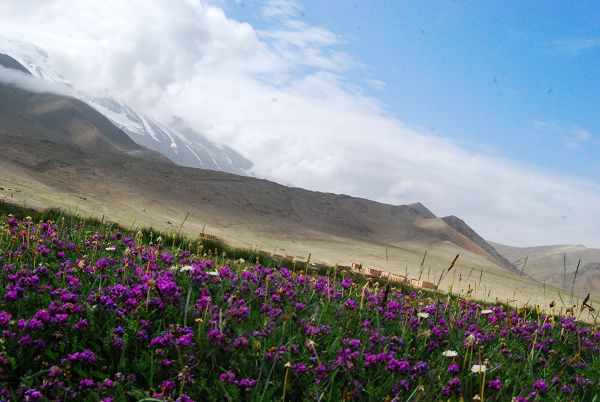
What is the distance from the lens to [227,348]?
4008 millimetres

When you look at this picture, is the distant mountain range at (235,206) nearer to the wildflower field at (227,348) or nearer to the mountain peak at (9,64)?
the wildflower field at (227,348)

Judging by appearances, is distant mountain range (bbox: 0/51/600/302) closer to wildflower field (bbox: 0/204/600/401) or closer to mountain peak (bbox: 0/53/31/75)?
wildflower field (bbox: 0/204/600/401)

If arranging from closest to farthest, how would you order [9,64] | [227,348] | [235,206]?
1. [227,348]
2. [235,206]
3. [9,64]

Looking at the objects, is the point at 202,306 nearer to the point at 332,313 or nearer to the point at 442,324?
the point at 332,313

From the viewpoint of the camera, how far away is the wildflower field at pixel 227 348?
11.6ft

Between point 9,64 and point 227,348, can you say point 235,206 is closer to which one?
point 227,348

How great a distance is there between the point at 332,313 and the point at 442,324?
1.21 metres

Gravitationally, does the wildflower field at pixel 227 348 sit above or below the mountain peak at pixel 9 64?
below

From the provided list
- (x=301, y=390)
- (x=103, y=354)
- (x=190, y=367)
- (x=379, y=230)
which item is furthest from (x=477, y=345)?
(x=379, y=230)

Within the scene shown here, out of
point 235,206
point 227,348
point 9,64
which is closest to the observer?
point 227,348

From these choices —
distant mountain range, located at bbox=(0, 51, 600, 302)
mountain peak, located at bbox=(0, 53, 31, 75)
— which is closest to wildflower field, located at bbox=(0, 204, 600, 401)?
distant mountain range, located at bbox=(0, 51, 600, 302)

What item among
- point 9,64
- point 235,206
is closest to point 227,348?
point 235,206

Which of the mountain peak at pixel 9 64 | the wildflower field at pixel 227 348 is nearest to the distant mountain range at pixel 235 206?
the wildflower field at pixel 227 348

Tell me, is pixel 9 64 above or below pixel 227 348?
above
